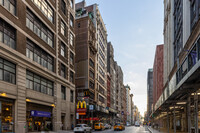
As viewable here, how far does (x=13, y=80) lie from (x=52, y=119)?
1329 centimetres

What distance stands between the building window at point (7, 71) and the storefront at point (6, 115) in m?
2.39

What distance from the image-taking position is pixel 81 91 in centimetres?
6272

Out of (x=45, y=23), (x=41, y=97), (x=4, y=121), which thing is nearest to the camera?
(x=4, y=121)

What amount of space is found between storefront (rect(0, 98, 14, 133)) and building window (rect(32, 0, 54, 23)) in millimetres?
15568

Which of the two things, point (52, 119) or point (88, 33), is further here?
point (88, 33)

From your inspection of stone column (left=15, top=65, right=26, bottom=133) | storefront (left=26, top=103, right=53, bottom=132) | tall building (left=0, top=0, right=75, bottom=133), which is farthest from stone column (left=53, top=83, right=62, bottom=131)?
stone column (left=15, top=65, right=26, bottom=133)

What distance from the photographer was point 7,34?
2488cm

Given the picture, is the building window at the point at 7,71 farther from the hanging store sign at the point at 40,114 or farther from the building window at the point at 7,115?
the hanging store sign at the point at 40,114

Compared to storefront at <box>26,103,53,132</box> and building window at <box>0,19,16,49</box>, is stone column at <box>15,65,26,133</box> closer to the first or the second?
storefront at <box>26,103,53,132</box>

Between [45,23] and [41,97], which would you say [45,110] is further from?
[45,23]

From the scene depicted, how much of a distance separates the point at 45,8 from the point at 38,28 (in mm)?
4584

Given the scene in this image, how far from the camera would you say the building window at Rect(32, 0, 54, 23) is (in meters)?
33.2

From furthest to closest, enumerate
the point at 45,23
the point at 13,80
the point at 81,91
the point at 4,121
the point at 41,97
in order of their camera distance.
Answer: the point at 81,91, the point at 45,23, the point at 41,97, the point at 13,80, the point at 4,121

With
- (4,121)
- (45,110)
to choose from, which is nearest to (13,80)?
(4,121)
